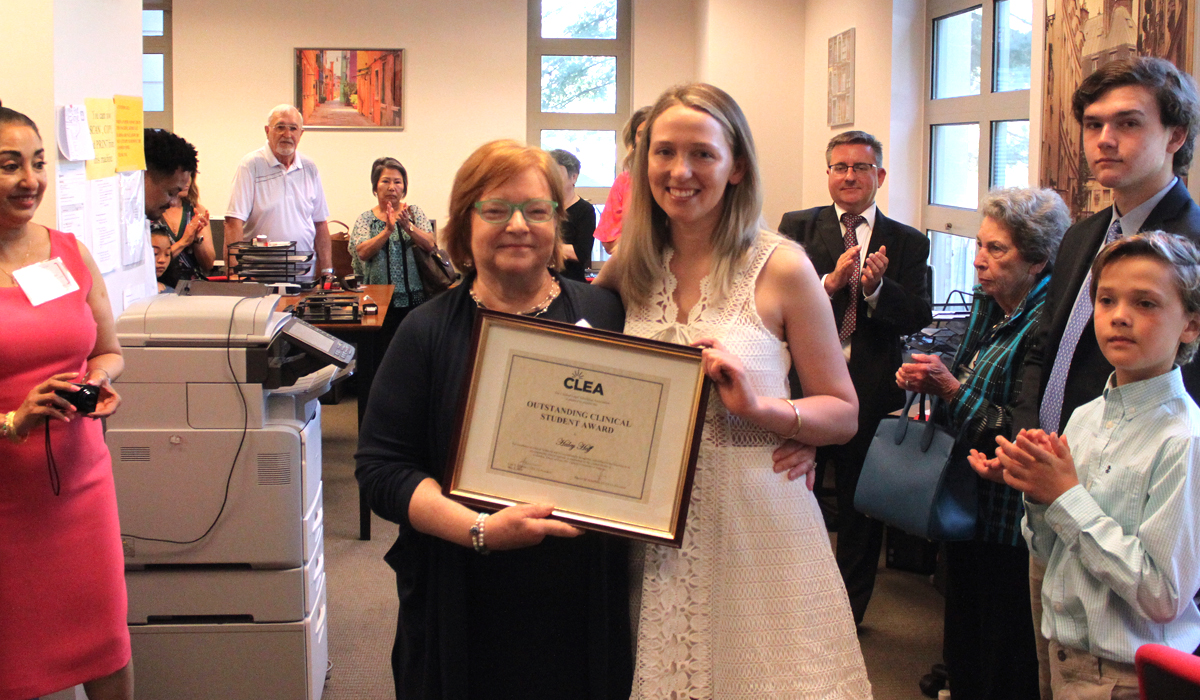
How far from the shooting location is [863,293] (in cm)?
310

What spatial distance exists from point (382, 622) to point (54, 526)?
1619 millimetres

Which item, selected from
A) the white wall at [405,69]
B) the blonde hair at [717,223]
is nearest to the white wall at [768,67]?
the white wall at [405,69]

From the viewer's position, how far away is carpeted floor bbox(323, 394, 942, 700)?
10.2 ft

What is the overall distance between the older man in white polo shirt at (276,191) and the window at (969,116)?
3565 mm

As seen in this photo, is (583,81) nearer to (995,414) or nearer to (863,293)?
(863,293)

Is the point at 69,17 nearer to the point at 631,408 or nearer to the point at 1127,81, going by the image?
the point at 631,408

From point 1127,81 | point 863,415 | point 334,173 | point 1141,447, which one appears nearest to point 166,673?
point 863,415

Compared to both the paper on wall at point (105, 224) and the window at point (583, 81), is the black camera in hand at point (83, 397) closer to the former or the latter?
the paper on wall at point (105, 224)

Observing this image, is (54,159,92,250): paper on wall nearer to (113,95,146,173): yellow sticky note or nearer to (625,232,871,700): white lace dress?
(113,95,146,173): yellow sticky note

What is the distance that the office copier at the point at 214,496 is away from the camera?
256 centimetres

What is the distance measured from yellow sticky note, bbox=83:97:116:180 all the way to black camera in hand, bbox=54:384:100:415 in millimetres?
1092

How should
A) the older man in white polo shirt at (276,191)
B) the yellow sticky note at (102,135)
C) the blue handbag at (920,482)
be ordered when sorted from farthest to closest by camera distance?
the older man in white polo shirt at (276,191), the yellow sticky note at (102,135), the blue handbag at (920,482)

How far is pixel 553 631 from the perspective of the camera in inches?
60.4
